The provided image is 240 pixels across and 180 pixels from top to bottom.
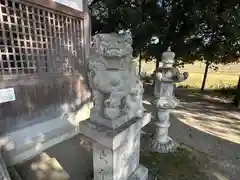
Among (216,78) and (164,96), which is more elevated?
(164,96)

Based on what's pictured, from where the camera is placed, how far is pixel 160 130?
10.4 ft

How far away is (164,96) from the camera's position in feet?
9.74

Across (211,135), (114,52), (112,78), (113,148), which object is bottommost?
(211,135)

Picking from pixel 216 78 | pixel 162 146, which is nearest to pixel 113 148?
pixel 162 146

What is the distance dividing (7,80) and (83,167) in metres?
2.00

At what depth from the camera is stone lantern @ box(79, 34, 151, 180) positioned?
5.24 ft

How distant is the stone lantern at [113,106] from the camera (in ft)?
5.24

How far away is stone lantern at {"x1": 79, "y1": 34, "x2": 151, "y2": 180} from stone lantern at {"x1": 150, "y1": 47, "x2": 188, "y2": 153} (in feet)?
2.91

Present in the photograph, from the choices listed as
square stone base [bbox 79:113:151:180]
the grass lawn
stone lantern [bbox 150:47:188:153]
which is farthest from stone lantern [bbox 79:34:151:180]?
the grass lawn

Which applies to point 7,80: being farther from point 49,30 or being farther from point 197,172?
point 197,172

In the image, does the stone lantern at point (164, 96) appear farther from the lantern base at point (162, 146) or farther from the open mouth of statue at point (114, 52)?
the open mouth of statue at point (114, 52)

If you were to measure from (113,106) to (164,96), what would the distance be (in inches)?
60.7

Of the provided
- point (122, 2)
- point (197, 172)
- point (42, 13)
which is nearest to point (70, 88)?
point (42, 13)

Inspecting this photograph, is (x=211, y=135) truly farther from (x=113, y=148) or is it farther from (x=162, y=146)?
(x=113, y=148)
